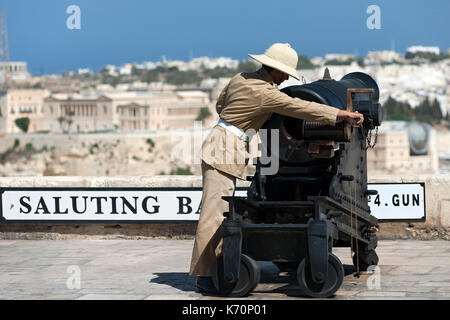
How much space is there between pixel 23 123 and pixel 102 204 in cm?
14974

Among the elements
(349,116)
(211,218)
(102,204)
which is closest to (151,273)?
(211,218)

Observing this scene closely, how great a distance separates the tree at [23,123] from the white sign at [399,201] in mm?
149736

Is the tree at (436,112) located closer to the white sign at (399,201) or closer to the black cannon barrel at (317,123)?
the white sign at (399,201)

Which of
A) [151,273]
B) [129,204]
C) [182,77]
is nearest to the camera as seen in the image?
[151,273]

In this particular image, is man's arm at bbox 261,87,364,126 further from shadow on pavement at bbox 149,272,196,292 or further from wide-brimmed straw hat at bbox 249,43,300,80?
shadow on pavement at bbox 149,272,196,292

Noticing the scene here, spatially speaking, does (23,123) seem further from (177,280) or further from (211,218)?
(211,218)

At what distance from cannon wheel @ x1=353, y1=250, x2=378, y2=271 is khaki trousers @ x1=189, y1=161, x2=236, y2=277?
106 cm

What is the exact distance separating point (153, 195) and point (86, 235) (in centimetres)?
67

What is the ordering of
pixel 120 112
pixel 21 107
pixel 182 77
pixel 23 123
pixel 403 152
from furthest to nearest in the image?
pixel 182 77, pixel 21 107, pixel 23 123, pixel 120 112, pixel 403 152

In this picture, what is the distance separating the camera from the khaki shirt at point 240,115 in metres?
5.83

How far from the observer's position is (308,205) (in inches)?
229
